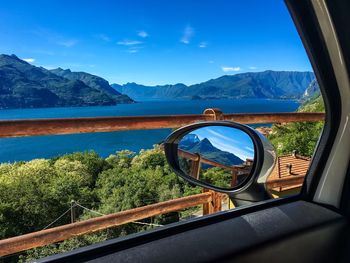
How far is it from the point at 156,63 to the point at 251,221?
40472mm

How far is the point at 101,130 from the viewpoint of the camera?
162 cm

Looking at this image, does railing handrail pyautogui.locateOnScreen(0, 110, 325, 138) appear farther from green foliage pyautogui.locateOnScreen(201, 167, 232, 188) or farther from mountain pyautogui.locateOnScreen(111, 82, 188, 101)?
mountain pyautogui.locateOnScreen(111, 82, 188, 101)

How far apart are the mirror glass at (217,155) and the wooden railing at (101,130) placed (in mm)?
338

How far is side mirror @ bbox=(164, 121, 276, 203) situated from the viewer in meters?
0.78

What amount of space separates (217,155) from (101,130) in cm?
89

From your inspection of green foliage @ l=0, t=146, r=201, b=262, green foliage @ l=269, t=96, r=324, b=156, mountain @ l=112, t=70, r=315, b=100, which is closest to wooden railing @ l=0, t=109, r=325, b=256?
green foliage @ l=269, t=96, r=324, b=156

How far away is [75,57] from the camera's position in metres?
56.4

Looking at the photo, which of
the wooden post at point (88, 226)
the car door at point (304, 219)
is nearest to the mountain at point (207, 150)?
the car door at point (304, 219)

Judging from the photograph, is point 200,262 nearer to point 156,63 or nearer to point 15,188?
point 15,188

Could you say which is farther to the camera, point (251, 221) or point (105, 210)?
point (105, 210)

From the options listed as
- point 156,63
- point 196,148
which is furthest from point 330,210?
point 156,63

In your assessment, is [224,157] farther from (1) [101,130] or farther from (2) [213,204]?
(2) [213,204]

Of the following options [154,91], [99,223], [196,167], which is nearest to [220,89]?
[154,91]

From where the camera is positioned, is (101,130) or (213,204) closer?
(101,130)
